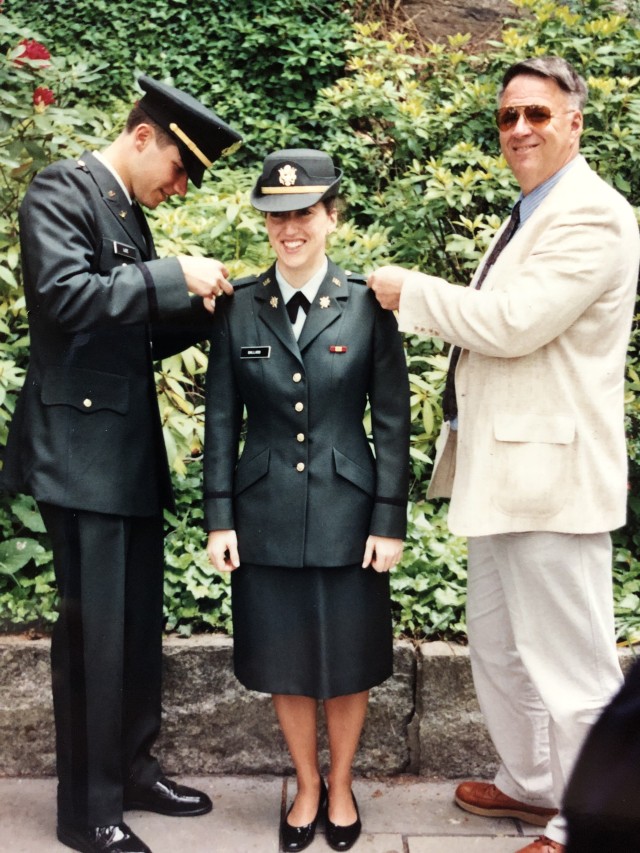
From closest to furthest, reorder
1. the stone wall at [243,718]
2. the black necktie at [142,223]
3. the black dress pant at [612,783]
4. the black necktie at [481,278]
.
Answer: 1. the black dress pant at [612,783]
2. the black necktie at [481,278]
3. the black necktie at [142,223]
4. the stone wall at [243,718]

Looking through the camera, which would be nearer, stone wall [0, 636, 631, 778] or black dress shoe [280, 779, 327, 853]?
black dress shoe [280, 779, 327, 853]

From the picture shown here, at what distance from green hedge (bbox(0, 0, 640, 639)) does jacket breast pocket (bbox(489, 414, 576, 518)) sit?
3.53 ft

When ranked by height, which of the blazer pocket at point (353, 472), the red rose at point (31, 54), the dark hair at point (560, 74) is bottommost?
the blazer pocket at point (353, 472)

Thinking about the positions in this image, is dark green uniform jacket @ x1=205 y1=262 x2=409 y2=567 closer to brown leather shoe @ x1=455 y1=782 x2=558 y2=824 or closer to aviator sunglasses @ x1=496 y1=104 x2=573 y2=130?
aviator sunglasses @ x1=496 y1=104 x2=573 y2=130

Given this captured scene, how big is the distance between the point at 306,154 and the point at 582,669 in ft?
5.45

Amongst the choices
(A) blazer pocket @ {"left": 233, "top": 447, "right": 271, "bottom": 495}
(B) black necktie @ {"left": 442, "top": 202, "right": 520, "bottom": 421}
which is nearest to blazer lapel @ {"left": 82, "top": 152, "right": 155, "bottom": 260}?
(A) blazer pocket @ {"left": 233, "top": 447, "right": 271, "bottom": 495}

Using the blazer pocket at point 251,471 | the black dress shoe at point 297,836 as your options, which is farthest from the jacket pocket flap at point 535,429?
the black dress shoe at point 297,836

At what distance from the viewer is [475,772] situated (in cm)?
342

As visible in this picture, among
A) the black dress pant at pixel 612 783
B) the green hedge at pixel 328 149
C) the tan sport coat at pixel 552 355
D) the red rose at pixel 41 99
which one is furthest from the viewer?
the red rose at pixel 41 99

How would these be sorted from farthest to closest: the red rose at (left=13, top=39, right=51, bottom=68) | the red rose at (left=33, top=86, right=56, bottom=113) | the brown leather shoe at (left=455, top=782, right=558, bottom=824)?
the red rose at (left=13, top=39, right=51, bottom=68) → the red rose at (left=33, top=86, right=56, bottom=113) → the brown leather shoe at (left=455, top=782, right=558, bottom=824)

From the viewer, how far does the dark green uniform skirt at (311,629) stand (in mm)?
2812

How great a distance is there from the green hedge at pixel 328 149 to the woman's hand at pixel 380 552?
765 millimetres

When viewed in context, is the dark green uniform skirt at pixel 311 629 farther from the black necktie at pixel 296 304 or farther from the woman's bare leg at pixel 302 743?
the black necktie at pixel 296 304

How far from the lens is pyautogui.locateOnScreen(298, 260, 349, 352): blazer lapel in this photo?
279 centimetres
